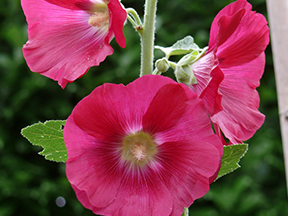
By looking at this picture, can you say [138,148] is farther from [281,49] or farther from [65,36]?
[281,49]

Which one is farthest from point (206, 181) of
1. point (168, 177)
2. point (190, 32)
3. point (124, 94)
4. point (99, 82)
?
point (190, 32)

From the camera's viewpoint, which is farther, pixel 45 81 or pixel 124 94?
pixel 45 81

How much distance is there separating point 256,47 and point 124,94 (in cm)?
22

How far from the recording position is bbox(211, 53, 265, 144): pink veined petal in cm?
55

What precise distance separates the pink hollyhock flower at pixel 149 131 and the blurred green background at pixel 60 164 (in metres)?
1.15

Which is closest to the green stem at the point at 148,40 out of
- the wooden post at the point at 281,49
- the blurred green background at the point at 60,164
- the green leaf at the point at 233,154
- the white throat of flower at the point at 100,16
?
the white throat of flower at the point at 100,16

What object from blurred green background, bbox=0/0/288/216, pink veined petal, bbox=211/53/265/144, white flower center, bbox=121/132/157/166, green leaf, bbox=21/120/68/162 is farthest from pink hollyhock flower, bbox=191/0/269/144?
blurred green background, bbox=0/0/288/216

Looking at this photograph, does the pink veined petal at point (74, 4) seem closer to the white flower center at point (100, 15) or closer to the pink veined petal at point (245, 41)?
the white flower center at point (100, 15)

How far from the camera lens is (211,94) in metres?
0.47

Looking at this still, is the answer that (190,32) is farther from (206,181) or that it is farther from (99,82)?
(206,181)

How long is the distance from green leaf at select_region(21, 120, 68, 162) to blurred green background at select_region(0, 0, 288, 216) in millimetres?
1017

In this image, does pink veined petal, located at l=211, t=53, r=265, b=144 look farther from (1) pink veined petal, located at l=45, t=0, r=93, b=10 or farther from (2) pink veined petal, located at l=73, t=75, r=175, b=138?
(1) pink veined petal, located at l=45, t=0, r=93, b=10

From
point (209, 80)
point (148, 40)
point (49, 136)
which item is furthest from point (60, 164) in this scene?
point (209, 80)

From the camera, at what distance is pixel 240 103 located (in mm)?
580
